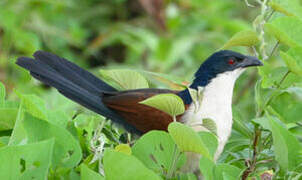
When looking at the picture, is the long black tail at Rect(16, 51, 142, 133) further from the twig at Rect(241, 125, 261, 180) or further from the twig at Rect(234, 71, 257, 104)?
the twig at Rect(234, 71, 257, 104)

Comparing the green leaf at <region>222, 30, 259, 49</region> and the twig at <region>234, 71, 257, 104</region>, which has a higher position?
the green leaf at <region>222, 30, 259, 49</region>

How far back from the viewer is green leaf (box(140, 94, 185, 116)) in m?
1.25

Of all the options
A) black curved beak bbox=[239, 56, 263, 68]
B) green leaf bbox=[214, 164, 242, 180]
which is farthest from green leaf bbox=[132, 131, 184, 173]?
black curved beak bbox=[239, 56, 263, 68]

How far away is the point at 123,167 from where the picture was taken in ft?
3.61

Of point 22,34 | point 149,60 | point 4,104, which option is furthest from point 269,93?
point 149,60

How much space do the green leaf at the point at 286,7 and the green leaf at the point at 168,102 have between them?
0.43 meters

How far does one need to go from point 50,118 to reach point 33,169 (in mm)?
330

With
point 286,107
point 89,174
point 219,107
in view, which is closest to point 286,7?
point 286,107

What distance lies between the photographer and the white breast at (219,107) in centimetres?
178

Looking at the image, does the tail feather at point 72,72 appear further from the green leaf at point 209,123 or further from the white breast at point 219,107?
the green leaf at point 209,123

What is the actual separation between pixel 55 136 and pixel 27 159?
0.13m

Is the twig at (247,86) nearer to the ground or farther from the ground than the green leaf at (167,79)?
nearer to the ground

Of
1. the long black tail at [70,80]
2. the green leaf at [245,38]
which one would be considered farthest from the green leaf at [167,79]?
the green leaf at [245,38]

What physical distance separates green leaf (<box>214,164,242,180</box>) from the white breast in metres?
0.31
